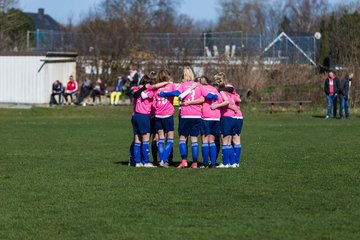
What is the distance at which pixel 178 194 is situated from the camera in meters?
15.0

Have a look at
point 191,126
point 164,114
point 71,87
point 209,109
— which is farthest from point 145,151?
point 71,87

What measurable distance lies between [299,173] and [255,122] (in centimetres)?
2183

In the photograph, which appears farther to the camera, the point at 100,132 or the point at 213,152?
the point at 100,132

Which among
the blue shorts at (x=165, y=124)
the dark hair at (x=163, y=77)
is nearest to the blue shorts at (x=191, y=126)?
the blue shorts at (x=165, y=124)

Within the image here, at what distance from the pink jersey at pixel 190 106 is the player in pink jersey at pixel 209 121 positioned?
0.10m

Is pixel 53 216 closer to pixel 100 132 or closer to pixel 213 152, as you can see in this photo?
Answer: pixel 213 152

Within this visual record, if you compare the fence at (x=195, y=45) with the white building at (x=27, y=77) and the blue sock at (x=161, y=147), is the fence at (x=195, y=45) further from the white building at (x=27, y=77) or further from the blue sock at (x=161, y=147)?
the blue sock at (x=161, y=147)

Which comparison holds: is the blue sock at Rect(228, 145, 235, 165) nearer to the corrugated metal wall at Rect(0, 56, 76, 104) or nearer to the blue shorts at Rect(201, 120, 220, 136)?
the blue shorts at Rect(201, 120, 220, 136)

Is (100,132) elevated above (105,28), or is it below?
below

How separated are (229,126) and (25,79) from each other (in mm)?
34206

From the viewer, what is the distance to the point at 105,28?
2788 inches

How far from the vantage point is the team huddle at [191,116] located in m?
18.8

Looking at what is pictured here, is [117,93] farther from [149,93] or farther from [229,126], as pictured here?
[229,126]

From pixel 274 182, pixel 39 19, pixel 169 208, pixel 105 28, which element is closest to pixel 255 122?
pixel 274 182
